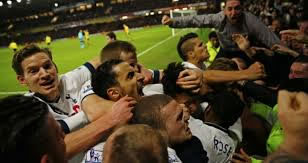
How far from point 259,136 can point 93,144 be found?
182 centimetres

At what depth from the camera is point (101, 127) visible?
94.7 inches

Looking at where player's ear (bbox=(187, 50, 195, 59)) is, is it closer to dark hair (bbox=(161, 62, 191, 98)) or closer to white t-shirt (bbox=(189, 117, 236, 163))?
dark hair (bbox=(161, 62, 191, 98))

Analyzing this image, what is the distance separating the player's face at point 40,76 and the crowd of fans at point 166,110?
11 millimetres

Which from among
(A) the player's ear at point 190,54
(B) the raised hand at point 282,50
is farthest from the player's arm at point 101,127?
(B) the raised hand at point 282,50

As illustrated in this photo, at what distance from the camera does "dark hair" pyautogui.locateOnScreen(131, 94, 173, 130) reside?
2.29m

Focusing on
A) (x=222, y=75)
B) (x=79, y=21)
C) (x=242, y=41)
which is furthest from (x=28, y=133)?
(x=79, y=21)

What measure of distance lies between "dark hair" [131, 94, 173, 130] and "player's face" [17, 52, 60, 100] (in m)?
1.61

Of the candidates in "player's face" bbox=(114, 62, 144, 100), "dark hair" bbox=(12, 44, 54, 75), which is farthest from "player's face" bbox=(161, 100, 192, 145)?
"dark hair" bbox=(12, 44, 54, 75)

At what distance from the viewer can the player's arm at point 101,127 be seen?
7.79 feet

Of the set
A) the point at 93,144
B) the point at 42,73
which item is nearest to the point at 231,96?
the point at 93,144

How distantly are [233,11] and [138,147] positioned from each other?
12.5 ft

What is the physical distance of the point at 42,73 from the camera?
373cm

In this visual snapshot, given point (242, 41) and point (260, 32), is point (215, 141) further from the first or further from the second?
point (260, 32)

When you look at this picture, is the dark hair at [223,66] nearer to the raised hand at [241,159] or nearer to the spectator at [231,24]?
the raised hand at [241,159]
